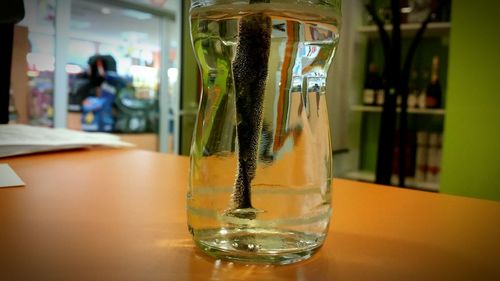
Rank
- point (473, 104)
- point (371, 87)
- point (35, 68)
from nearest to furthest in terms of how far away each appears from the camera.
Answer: point (473, 104) → point (371, 87) → point (35, 68)

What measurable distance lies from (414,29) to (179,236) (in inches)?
79.4

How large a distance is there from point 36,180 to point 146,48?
11.2 ft

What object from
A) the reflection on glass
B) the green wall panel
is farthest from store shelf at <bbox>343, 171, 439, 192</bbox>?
the reflection on glass

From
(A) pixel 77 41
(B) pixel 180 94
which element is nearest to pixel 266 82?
(B) pixel 180 94

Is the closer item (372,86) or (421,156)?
(421,156)

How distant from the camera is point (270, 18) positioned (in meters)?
0.28

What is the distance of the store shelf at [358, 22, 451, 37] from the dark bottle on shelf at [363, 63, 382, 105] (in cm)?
20

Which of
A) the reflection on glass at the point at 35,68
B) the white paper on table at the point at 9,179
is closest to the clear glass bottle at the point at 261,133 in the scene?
the white paper on table at the point at 9,179

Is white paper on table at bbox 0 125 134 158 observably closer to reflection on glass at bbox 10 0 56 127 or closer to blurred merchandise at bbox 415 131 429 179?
blurred merchandise at bbox 415 131 429 179

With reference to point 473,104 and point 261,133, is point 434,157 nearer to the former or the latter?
point 473,104

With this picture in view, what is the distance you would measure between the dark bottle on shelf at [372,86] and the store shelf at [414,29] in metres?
0.20

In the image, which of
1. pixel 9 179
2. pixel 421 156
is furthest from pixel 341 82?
pixel 9 179

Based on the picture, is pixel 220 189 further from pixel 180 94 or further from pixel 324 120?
pixel 180 94

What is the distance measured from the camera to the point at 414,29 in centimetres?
208
